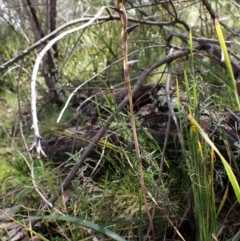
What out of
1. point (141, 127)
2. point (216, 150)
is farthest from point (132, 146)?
point (216, 150)

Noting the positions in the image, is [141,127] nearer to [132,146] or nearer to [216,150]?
[132,146]

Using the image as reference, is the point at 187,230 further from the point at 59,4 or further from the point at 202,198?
the point at 59,4

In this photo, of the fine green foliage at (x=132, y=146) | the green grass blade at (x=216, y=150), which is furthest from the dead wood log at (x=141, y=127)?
the green grass blade at (x=216, y=150)

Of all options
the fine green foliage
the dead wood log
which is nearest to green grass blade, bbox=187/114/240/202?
the fine green foliage

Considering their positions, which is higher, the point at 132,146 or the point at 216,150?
the point at 216,150

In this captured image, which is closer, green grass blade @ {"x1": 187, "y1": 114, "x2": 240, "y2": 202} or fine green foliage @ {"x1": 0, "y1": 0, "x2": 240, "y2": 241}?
green grass blade @ {"x1": 187, "y1": 114, "x2": 240, "y2": 202}

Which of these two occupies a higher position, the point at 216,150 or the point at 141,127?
the point at 216,150

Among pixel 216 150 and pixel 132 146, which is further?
pixel 132 146

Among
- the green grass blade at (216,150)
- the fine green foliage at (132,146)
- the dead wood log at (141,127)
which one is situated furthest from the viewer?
the dead wood log at (141,127)

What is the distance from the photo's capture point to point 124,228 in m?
1.87

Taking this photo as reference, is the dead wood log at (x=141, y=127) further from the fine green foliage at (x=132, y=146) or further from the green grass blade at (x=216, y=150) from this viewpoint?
the green grass blade at (x=216, y=150)

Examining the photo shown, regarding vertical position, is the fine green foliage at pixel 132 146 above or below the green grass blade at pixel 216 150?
below

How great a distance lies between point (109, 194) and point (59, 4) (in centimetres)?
188

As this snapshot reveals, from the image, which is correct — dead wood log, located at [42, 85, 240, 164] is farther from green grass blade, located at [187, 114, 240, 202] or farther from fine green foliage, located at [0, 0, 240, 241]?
green grass blade, located at [187, 114, 240, 202]
